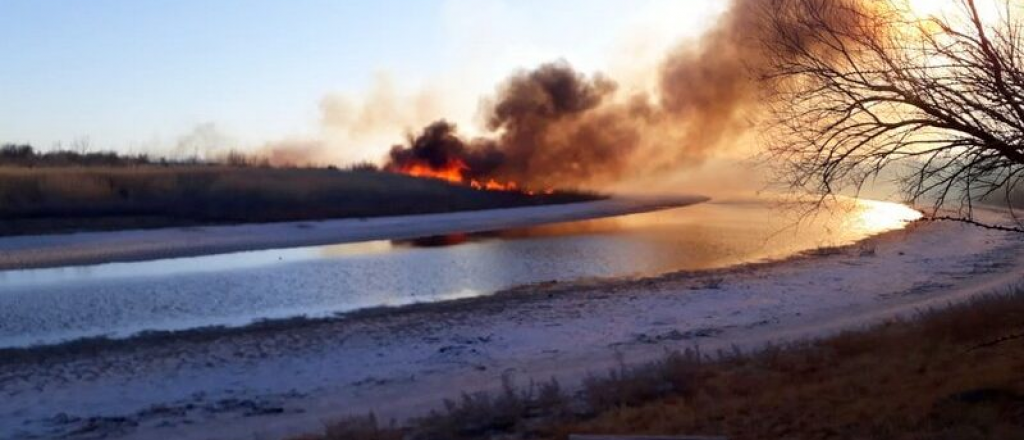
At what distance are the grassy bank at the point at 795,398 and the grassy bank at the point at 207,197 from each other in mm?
35736

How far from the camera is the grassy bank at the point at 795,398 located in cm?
978

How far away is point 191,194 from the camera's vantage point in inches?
2191

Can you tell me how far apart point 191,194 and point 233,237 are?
Result: 12.9 m

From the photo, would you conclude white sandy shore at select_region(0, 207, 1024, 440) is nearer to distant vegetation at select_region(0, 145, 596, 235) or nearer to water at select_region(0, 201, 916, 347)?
water at select_region(0, 201, 916, 347)

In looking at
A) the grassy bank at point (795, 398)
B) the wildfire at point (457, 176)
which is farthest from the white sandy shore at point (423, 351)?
the wildfire at point (457, 176)

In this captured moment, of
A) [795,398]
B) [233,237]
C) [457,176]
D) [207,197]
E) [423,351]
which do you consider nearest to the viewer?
[795,398]

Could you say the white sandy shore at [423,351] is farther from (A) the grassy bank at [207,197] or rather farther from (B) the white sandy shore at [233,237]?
(A) the grassy bank at [207,197]

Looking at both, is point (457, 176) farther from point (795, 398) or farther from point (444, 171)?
point (795, 398)

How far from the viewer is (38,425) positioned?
13750 millimetres

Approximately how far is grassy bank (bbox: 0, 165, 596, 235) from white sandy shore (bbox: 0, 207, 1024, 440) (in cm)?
2749

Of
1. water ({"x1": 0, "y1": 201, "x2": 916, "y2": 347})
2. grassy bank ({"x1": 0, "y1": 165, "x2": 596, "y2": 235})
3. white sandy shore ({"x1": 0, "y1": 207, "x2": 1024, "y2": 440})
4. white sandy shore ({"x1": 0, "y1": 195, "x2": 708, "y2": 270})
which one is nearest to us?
white sandy shore ({"x1": 0, "y1": 207, "x2": 1024, "y2": 440})

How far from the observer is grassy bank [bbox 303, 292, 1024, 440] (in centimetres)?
978

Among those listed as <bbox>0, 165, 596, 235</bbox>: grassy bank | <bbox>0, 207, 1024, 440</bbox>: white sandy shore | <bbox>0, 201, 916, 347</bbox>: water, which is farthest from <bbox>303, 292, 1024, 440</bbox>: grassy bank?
<bbox>0, 165, 596, 235</bbox>: grassy bank

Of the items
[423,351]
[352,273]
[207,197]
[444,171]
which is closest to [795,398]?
[423,351]
